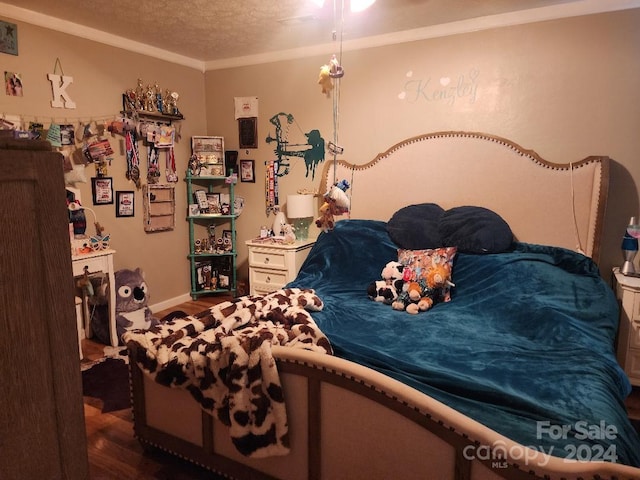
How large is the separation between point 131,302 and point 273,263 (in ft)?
3.81

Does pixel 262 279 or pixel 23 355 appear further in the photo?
pixel 262 279

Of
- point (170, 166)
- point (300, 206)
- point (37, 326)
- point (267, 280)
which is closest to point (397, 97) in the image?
point (300, 206)

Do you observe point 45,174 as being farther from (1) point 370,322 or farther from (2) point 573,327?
(2) point 573,327

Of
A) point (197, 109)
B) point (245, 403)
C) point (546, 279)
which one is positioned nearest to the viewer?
point (245, 403)

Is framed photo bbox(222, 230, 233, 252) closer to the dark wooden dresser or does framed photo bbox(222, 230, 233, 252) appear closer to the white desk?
the white desk

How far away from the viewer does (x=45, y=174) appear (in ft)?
1.77

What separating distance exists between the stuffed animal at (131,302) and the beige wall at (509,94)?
5.43 ft

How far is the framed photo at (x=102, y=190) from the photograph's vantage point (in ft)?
10.5

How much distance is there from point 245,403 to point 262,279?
206cm

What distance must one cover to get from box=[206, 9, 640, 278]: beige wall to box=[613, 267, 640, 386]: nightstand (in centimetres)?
45

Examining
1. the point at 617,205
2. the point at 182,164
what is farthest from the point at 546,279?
the point at 182,164

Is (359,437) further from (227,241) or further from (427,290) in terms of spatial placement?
(227,241)

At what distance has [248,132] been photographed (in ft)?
13.1

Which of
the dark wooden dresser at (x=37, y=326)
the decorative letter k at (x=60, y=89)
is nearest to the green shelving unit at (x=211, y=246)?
the decorative letter k at (x=60, y=89)
